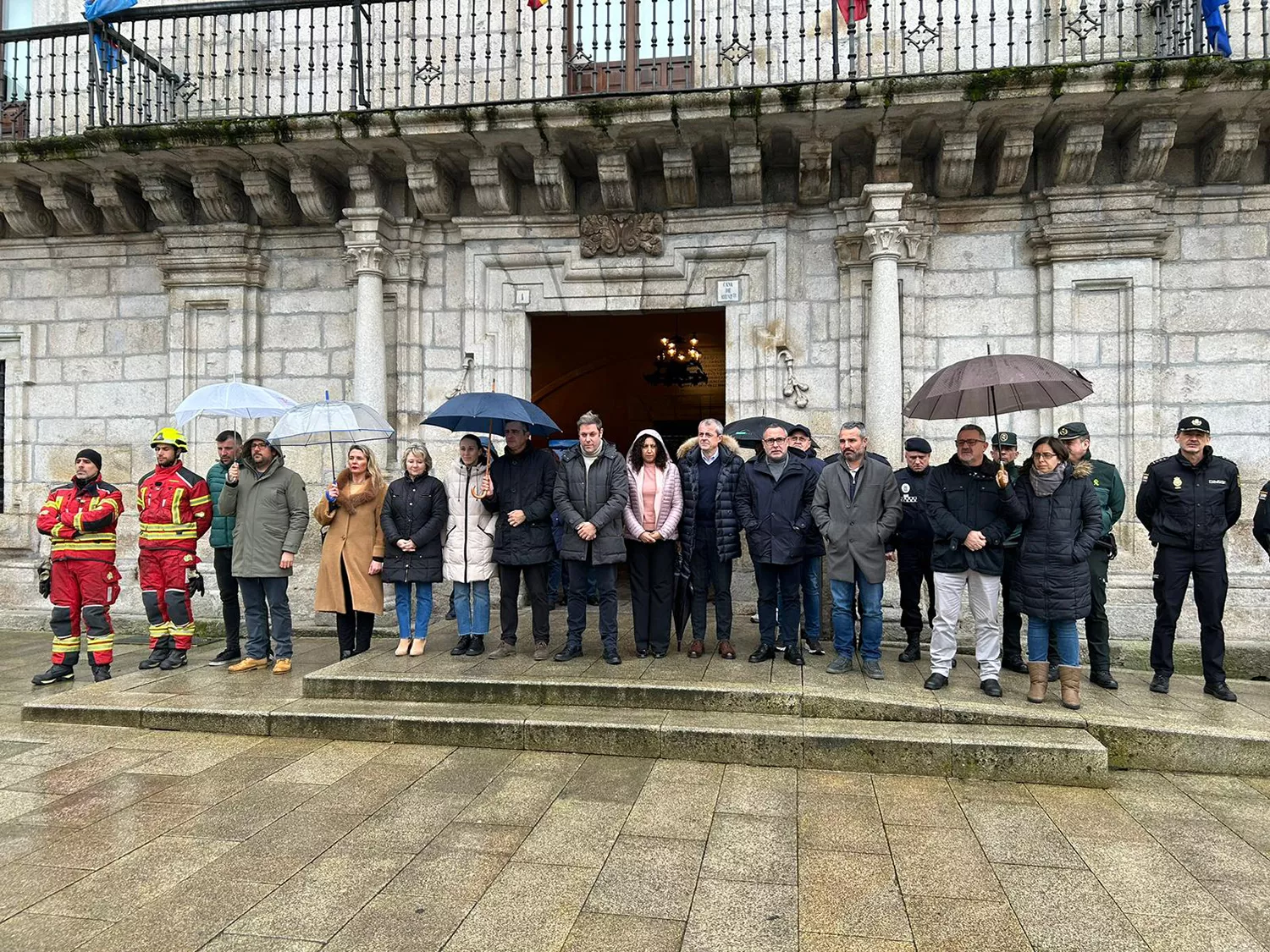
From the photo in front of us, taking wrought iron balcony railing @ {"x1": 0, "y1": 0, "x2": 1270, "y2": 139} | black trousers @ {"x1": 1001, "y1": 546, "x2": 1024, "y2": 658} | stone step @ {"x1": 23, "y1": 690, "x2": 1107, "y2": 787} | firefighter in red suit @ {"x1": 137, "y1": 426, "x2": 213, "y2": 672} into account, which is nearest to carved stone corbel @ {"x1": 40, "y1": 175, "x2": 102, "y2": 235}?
wrought iron balcony railing @ {"x1": 0, "y1": 0, "x2": 1270, "y2": 139}

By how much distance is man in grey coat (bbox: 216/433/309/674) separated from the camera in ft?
20.6

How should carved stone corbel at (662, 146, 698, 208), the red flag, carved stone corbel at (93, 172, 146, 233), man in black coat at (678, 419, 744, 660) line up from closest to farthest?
man in black coat at (678, 419, 744, 660), the red flag, carved stone corbel at (662, 146, 698, 208), carved stone corbel at (93, 172, 146, 233)

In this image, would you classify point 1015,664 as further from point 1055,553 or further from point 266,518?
point 266,518

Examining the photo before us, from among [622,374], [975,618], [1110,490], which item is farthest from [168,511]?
[622,374]

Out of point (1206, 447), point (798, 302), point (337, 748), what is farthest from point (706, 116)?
point (337, 748)

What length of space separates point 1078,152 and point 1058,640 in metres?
4.92

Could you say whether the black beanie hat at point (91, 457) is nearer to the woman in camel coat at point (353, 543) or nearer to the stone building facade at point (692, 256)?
the woman in camel coat at point (353, 543)

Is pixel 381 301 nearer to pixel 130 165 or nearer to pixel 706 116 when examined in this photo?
pixel 130 165

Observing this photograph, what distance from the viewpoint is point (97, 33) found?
8367 millimetres

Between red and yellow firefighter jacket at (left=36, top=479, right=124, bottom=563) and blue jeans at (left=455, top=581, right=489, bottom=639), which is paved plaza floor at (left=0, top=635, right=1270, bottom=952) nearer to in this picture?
blue jeans at (left=455, top=581, right=489, bottom=639)

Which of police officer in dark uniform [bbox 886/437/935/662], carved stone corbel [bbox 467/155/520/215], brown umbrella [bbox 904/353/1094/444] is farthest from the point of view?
carved stone corbel [bbox 467/155/520/215]

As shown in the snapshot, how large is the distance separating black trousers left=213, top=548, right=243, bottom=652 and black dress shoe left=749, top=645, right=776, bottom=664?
4.41m

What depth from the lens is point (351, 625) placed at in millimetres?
6527

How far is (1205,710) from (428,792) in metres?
5.10
